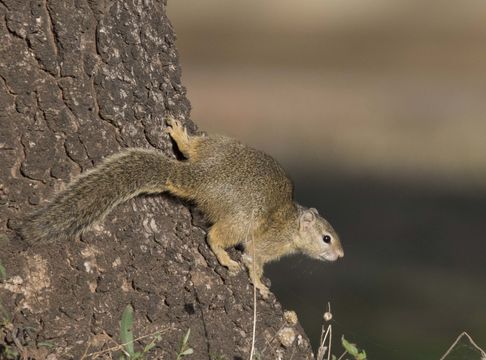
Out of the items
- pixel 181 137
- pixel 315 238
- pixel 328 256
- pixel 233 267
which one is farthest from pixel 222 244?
pixel 328 256

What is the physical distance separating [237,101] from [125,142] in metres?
9.80

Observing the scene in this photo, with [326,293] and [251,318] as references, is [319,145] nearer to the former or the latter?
[326,293]

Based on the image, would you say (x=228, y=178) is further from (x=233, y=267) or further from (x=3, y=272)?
(x=3, y=272)

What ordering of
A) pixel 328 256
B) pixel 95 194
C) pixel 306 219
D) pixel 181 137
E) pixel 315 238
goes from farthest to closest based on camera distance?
pixel 328 256 < pixel 315 238 < pixel 306 219 < pixel 181 137 < pixel 95 194

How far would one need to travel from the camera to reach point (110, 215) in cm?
367

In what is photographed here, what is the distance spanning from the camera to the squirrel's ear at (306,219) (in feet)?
16.6

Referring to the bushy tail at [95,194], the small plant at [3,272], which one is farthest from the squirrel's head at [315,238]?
the small plant at [3,272]

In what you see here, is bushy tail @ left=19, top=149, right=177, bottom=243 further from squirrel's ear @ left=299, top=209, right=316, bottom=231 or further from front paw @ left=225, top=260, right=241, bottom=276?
squirrel's ear @ left=299, top=209, right=316, bottom=231

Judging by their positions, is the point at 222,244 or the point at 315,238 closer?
the point at 222,244

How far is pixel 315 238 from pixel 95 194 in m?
1.89

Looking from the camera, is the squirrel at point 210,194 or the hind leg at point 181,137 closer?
the squirrel at point 210,194

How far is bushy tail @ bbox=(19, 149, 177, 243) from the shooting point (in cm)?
344

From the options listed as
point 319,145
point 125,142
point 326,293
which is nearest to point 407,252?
point 326,293

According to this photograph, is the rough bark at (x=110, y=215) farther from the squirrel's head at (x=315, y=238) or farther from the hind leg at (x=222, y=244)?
the squirrel's head at (x=315, y=238)
